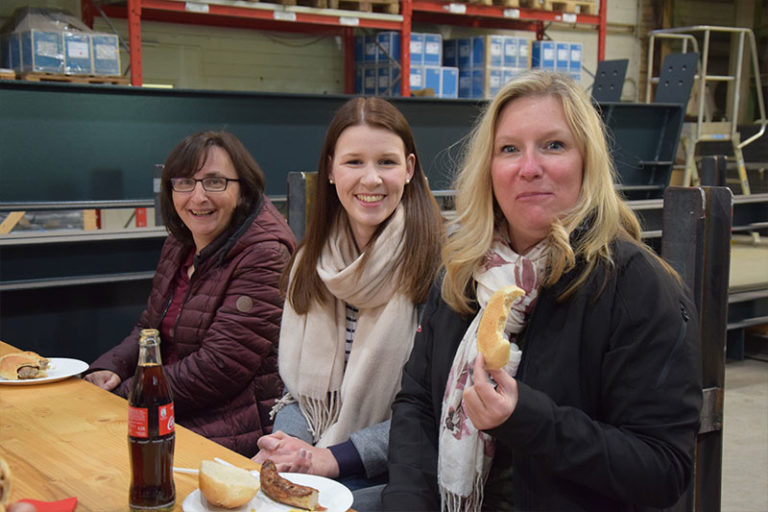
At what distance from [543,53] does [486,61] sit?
0.73 metres

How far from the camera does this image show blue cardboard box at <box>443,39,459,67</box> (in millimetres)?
8555

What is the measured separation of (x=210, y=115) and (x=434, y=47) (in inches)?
133

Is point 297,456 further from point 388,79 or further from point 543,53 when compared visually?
point 543,53

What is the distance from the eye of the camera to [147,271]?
13.9 ft

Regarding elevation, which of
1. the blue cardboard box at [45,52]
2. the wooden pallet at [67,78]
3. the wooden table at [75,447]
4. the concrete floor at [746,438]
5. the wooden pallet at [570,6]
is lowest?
the concrete floor at [746,438]

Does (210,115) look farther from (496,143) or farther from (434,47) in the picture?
(496,143)

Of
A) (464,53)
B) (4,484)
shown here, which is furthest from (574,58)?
(4,484)

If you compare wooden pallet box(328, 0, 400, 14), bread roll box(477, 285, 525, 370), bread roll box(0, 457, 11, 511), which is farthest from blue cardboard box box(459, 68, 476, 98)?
bread roll box(0, 457, 11, 511)

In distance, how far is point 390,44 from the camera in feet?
26.3

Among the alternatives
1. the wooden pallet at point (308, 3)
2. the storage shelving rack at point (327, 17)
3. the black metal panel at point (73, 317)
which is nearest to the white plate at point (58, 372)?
the black metal panel at point (73, 317)

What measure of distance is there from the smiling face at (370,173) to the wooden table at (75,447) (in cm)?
72

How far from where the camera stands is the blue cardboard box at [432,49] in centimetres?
793

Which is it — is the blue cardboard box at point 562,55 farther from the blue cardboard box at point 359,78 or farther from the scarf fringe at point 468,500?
the scarf fringe at point 468,500

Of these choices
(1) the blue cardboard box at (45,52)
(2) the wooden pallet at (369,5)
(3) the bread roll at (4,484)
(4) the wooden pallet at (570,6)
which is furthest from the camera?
(4) the wooden pallet at (570,6)
